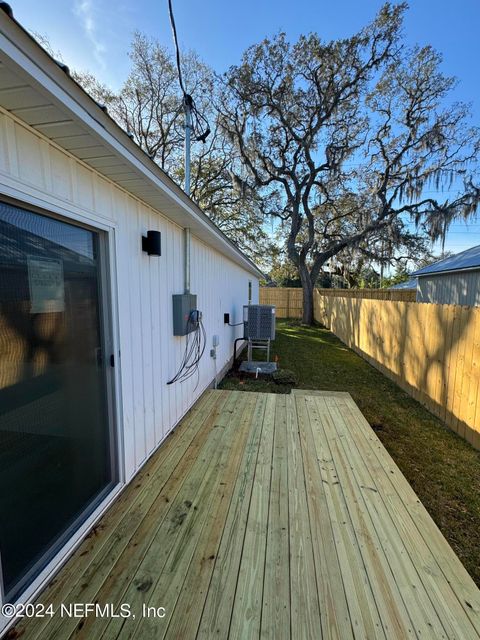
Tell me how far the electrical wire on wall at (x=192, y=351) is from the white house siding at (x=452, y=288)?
788 centimetres

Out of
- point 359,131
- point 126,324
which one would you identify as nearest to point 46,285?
point 126,324

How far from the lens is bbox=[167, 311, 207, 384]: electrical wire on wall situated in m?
3.23

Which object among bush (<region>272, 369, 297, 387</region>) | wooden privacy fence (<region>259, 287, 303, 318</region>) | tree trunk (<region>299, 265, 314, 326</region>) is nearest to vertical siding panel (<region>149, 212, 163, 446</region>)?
bush (<region>272, 369, 297, 387</region>)

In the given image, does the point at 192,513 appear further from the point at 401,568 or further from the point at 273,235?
the point at 273,235

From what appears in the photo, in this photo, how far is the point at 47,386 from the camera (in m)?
1.42

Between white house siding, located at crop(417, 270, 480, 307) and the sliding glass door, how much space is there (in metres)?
9.42

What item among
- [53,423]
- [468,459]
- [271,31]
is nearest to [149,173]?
[53,423]

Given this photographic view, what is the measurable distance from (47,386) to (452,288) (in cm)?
1072

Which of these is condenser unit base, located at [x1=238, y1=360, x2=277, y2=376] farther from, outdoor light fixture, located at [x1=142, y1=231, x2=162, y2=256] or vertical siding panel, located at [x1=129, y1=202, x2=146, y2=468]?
outdoor light fixture, located at [x1=142, y1=231, x2=162, y2=256]

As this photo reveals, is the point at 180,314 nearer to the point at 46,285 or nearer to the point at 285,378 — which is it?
the point at 46,285

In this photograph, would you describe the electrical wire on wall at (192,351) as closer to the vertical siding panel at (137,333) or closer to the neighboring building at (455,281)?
the vertical siding panel at (137,333)

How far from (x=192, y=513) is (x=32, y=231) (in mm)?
1849

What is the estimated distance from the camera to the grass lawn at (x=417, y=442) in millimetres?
2154

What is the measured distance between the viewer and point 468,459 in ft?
9.89
